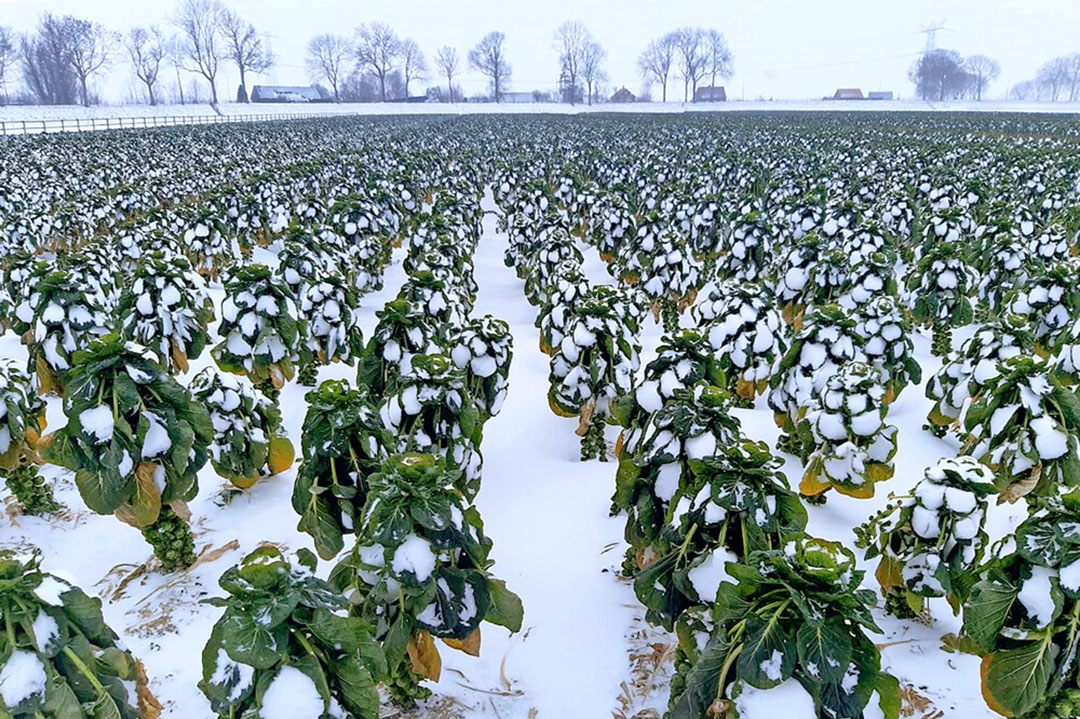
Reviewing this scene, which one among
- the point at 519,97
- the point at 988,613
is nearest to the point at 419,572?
the point at 988,613

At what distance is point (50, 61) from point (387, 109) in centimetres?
3836

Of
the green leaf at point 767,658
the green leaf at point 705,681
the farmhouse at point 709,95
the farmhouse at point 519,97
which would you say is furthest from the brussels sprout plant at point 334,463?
the farmhouse at point 519,97

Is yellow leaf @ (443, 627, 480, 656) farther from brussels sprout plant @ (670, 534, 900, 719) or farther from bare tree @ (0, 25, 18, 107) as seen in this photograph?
bare tree @ (0, 25, 18, 107)

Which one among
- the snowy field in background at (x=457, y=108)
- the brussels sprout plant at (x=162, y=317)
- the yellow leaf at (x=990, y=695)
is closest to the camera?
the yellow leaf at (x=990, y=695)

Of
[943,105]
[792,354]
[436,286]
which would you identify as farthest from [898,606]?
[943,105]

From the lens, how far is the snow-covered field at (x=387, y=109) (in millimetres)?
54094

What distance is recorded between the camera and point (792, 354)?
4.93 meters

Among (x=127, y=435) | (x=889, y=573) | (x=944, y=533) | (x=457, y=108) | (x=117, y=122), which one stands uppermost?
(x=457, y=108)

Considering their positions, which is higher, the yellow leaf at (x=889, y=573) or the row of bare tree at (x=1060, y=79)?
the row of bare tree at (x=1060, y=79)

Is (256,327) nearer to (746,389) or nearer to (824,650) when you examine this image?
(746,389)

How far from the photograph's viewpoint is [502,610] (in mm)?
2760

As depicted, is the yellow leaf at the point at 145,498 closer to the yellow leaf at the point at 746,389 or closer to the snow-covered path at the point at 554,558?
the snow-covered path at the point at 554,558

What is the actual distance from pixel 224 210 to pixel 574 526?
39.1 ft

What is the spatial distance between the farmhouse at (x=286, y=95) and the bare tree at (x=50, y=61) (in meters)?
21.1
